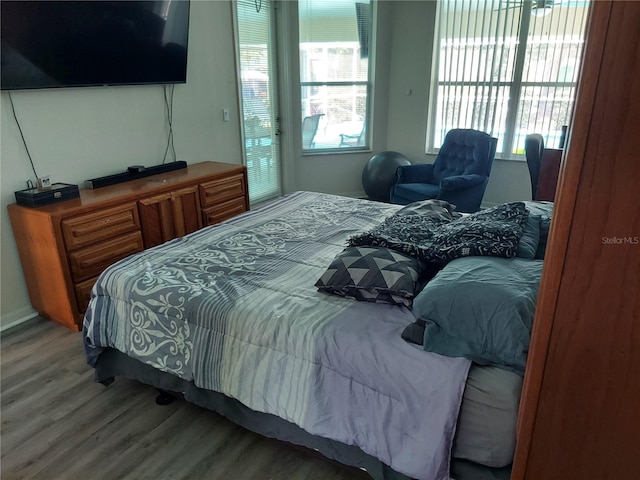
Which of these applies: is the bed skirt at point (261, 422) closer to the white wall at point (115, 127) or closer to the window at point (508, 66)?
the white wall at point (115, 127)

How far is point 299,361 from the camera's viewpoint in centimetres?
152

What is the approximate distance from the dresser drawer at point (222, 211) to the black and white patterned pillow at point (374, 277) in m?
1.96

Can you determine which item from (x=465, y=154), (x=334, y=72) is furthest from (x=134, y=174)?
(x=465, y=154)

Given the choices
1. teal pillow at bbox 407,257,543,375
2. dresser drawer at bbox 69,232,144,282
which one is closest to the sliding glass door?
dresser drawer at bbox 69,232,144,282

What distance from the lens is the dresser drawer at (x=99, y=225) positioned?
2541 millimetres

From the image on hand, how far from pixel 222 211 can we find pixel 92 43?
57.7 inches

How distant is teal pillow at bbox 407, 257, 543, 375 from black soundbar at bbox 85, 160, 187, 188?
256 centimetres

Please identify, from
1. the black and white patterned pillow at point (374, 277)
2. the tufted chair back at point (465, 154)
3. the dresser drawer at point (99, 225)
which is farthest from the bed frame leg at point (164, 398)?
the tufted chair back at point (465, 154)

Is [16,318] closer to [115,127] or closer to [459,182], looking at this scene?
[115,127]

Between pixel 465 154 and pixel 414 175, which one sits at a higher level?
pixel 465 154

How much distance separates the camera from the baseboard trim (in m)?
2.71

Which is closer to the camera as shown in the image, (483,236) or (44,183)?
(483,236)

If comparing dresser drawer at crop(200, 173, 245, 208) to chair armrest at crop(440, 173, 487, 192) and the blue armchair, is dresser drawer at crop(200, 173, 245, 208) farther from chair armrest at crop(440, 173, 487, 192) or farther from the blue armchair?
chair armrest at crop(440, 173, 487, 192)

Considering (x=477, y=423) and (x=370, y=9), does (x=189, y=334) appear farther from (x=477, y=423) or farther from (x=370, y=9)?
(x=370, y=9)
